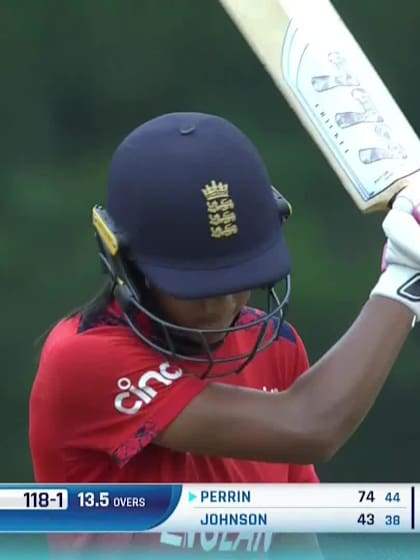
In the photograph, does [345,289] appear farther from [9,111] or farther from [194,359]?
[194,359]

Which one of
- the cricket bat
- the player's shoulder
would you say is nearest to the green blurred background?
the cricket bat

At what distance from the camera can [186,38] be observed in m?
2.96

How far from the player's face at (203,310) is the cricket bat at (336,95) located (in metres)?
Answer: 0.24

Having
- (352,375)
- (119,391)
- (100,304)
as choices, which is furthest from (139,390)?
(352,375)

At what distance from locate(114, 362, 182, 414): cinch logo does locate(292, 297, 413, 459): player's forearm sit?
0.16 m

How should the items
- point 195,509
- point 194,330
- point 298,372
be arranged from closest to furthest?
1. point 194,330
2. point 195,509
3. point 298,372

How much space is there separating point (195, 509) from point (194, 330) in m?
0.25

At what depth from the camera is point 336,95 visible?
184cm

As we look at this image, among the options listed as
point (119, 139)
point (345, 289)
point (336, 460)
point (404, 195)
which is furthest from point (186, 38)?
point (404, 195)

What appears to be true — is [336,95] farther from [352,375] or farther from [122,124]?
[122,124]

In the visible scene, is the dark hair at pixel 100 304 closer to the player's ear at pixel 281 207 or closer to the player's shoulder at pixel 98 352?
the player's shoulder at pixel 98 352

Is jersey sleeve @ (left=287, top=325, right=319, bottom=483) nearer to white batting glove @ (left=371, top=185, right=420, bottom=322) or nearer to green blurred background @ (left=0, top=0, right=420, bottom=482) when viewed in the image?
white batting glove @ (left=371, top=185, right=420, bottom=322)

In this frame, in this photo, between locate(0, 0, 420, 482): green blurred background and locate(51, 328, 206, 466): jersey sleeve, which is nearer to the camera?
locate(51, 328, 206, 466): jersey sleeve

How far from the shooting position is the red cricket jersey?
1.68 metres
